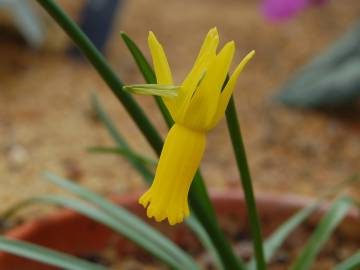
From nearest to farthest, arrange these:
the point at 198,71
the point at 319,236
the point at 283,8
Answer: the point at 198,71 < the point at 319,236 < the point at 283,8

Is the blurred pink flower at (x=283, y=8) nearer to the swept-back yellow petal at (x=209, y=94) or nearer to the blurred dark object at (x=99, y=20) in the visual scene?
the blurred dark object at (x=99, y=20)

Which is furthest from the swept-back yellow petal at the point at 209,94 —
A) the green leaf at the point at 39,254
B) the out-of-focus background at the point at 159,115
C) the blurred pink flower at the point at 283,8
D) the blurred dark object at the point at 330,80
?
the blurred pink flower at the point at 283,8

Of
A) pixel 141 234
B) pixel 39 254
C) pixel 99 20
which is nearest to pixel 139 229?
pixel 141 234

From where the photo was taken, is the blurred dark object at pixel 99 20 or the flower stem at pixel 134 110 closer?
the flower stem at pixel 134 110

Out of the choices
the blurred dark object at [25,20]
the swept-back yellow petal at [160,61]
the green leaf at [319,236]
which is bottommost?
the blurred dark object at [25,20]

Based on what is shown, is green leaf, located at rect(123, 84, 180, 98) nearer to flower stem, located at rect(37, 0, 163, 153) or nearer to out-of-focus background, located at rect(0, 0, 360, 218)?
flower stem, located at rect(37, 0, 163, 153)

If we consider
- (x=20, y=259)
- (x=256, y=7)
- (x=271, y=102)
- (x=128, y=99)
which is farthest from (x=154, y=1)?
(x=128, y=99)

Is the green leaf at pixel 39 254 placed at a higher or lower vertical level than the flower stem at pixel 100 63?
lower

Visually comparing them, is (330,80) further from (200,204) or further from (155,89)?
(155,89)

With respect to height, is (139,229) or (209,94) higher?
(209,94)
